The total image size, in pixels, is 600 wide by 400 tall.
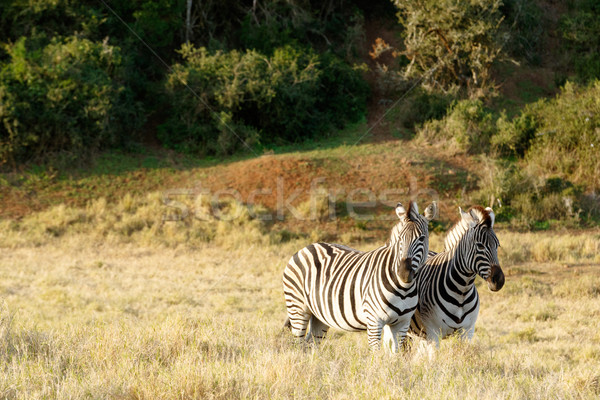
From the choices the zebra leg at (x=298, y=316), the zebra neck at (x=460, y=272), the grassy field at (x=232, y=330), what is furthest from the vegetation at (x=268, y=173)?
the zebra neck at (x=460, y=272)

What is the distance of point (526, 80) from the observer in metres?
24.9

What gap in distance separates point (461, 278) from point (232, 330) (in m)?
2.70

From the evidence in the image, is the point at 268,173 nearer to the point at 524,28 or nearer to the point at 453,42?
the point at 453,42

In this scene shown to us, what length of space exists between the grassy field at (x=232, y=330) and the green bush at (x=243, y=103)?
582 centimetres

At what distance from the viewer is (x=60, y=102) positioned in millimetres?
19984

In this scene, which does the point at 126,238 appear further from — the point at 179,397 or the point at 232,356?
the point at 179,397

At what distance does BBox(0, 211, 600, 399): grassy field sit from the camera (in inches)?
212

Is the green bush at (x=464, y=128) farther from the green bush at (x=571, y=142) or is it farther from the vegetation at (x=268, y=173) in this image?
the green bush at (x=571, y=142)

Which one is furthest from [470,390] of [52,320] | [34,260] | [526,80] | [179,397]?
[526,80]

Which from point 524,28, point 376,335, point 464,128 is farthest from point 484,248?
point 524,28

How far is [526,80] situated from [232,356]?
2140 centimetres

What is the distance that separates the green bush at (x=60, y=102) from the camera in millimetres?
19312

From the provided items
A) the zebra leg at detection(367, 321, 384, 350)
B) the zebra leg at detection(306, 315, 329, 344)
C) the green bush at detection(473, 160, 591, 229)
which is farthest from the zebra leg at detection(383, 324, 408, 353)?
the green bush at detection(473, 160, 591, 229)

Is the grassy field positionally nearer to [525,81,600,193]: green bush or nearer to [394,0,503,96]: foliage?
[525,81,600,193]: green bush
